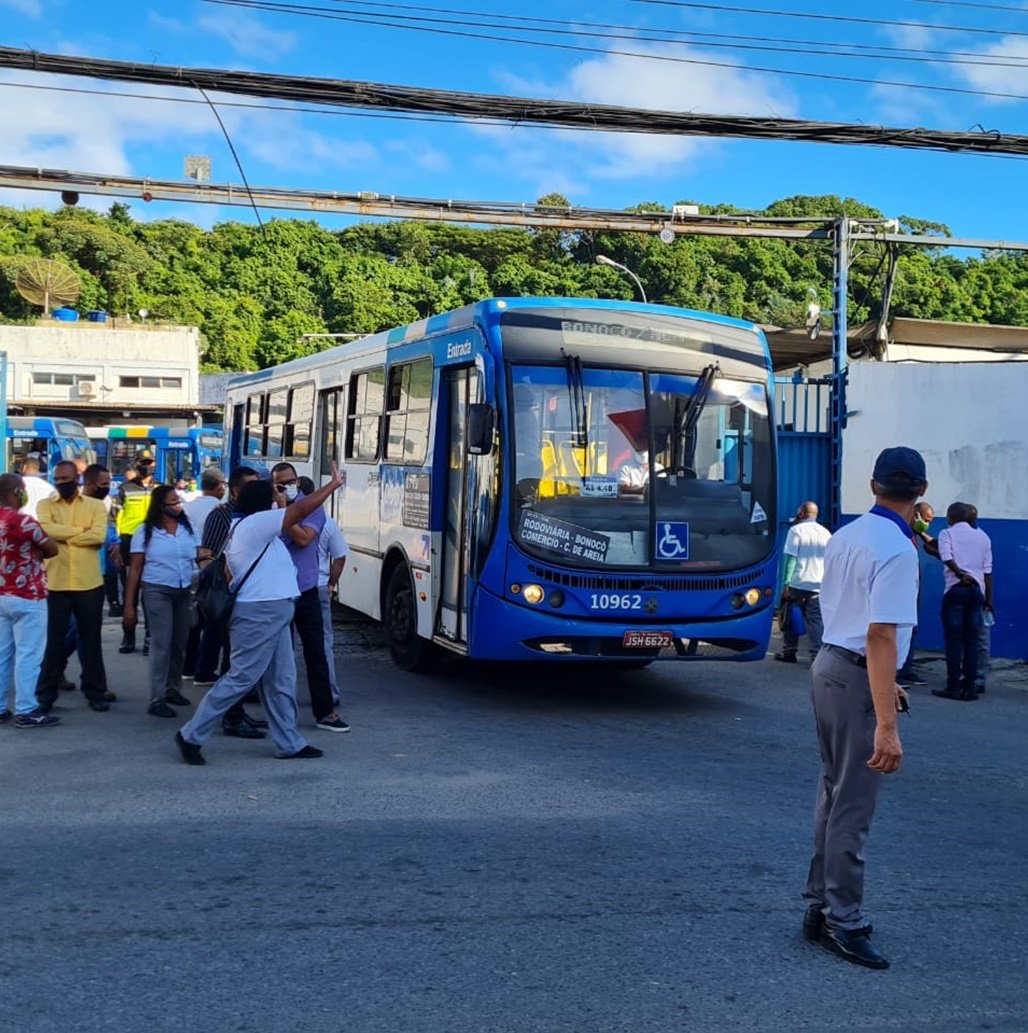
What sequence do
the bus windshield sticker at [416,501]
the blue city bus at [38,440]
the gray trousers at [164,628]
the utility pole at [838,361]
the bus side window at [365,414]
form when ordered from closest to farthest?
the gray trousers at [164,628]
the bus windshield sticker at [416,501]
the bus side window at [365,414]
the utility pole at [838,361]
the blue city bus at [38,440]

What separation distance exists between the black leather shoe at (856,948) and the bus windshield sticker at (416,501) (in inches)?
251

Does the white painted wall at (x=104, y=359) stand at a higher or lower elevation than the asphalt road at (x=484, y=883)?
higher

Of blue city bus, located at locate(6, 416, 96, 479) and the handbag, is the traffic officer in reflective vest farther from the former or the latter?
blue city bus, located at locate(6, 416, 96, 479)

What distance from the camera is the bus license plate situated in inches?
368

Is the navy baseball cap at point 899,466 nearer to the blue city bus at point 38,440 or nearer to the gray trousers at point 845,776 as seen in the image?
the gray trousers at point 845,776

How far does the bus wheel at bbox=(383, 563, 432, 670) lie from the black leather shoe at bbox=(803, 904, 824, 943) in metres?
6.49

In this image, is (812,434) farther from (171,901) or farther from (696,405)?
(171,901)

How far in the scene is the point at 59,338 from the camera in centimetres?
5288

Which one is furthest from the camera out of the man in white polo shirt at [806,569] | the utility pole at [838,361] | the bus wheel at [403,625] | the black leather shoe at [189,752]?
the utility pole at [838,361]

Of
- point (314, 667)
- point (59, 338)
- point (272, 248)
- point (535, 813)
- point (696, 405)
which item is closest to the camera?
point (535, 813)

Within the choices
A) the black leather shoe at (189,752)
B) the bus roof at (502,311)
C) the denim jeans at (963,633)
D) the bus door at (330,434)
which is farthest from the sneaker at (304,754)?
the denim jeans at (963,633)

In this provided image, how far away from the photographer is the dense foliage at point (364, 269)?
63.5 meters

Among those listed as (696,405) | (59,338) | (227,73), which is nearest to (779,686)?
(696,405)

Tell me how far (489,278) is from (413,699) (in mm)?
69449
